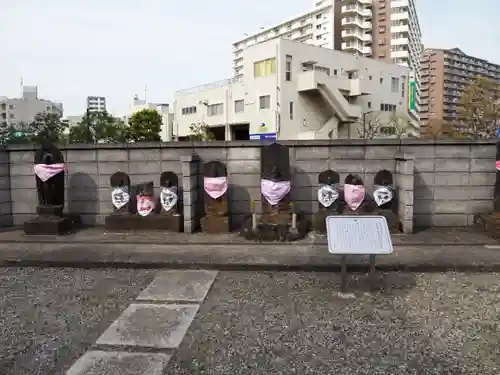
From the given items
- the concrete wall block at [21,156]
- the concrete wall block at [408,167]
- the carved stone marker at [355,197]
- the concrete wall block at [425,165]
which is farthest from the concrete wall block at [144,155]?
the concrete wall block at [425,165]

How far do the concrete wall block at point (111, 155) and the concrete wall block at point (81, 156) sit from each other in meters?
0.15

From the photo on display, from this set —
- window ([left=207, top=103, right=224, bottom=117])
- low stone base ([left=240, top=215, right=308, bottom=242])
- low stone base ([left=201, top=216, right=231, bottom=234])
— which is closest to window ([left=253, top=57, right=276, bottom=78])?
window ([left=207, top=103, right=224, bottom=117])

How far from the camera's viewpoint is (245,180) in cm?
985

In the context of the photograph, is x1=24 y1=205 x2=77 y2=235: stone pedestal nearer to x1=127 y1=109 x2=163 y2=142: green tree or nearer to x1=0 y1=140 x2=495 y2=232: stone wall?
x1=0 y1=140 x2=495 y2=232: stone wall

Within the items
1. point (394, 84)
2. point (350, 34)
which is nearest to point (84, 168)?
point (394, 84)

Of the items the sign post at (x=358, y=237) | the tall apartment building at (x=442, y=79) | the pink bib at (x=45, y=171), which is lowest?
the sign post at (x=358, y=237)

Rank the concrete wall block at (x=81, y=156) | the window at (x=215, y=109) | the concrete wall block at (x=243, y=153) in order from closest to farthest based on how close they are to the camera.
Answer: the concrete wall block at (x=243, y=153) → the concrete wall block at (x=81, y=156) → the window at (x=215, y=109)

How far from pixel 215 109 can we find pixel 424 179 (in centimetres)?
3760

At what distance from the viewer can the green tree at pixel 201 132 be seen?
1709 inches

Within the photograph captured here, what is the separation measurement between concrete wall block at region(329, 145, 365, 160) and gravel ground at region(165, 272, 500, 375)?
4072 mm

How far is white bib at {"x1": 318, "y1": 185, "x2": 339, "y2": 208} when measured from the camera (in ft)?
29.3

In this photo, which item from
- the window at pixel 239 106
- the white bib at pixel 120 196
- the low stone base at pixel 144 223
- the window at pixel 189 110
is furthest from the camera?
the window at pixel 189 110

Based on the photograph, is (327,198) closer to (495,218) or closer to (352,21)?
(495,218)

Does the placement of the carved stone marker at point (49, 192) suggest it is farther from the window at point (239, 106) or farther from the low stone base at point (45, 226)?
the window at point (239, 106)
